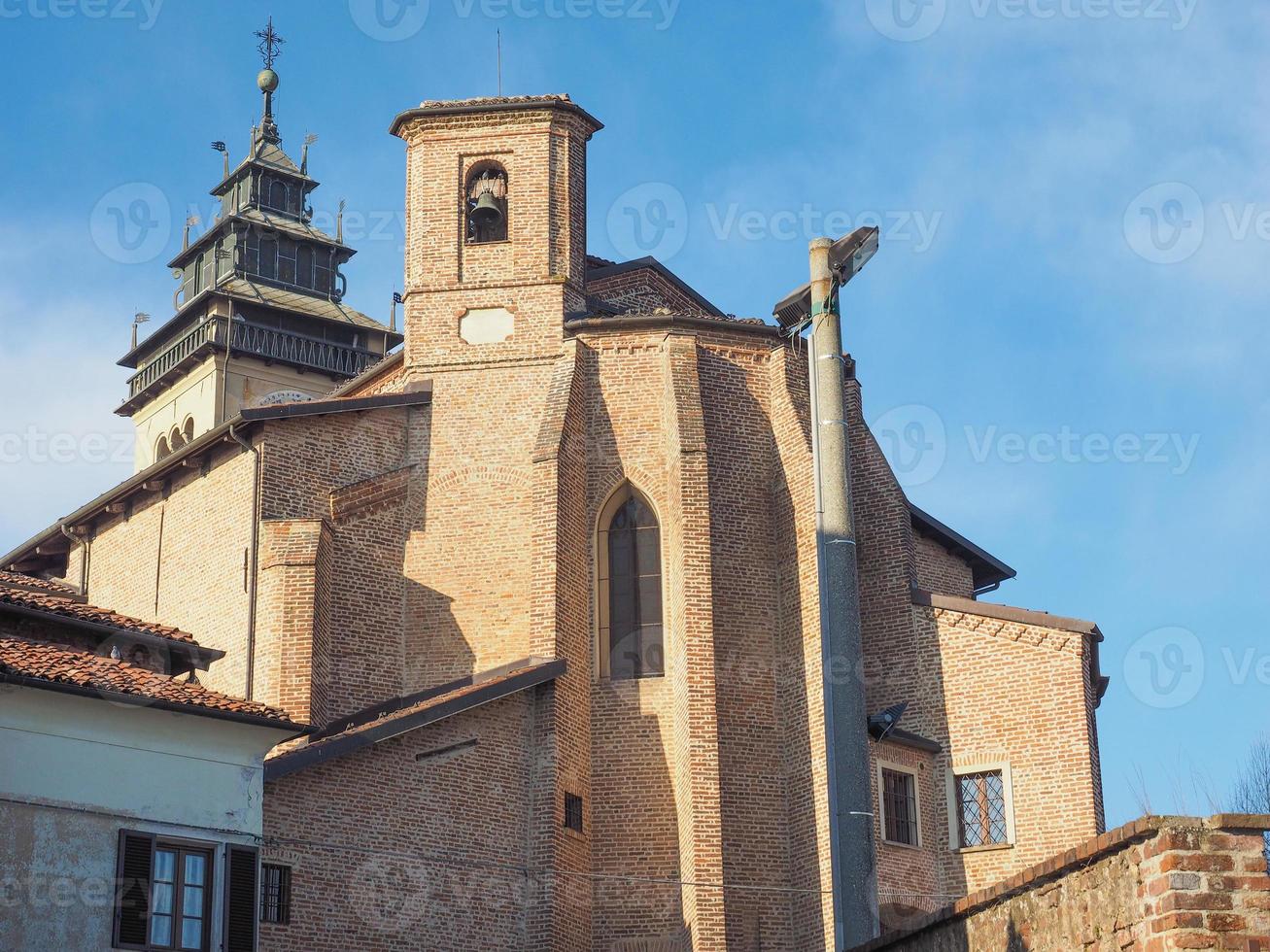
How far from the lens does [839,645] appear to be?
1622 cm

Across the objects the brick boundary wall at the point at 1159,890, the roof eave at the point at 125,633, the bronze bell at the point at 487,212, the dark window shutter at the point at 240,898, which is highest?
the bronze bell at the point at 487,212

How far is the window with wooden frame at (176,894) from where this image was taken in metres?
20.5

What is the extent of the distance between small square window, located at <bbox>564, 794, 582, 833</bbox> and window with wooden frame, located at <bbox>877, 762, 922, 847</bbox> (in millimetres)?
4696

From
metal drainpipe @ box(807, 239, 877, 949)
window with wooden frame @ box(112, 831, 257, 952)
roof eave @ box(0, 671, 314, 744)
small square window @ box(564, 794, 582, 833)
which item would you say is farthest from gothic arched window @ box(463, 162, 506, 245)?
metal drainpipe @ box(807, 239, 877, 949)

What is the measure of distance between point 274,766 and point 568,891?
6107mm

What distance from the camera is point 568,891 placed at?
92.8ft

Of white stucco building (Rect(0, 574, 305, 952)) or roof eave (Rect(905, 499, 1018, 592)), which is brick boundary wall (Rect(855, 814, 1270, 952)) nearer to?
white stucco building (Rect(0, 574, 305, 952))

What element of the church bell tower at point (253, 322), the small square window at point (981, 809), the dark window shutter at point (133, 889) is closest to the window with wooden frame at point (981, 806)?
the small square window at point (981, 809)

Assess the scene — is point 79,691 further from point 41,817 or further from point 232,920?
point 232,920

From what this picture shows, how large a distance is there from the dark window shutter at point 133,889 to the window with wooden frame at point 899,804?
42.1 ft

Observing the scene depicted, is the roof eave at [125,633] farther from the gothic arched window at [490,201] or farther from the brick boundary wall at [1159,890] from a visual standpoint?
the brick boundary wall at [1159,890]

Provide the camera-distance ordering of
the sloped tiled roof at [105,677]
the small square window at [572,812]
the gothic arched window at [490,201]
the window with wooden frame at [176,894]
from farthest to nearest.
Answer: the gothic arched window at [490,201] < the small square window at [572,812] < the sloped tiled roof at [105,677] < the window with wooden frame at [176,894]

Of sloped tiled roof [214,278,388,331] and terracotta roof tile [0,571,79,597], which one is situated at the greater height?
A: sloped tiled roof [214,278,388,331]

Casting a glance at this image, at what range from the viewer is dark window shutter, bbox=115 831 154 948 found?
2033 centimetres
